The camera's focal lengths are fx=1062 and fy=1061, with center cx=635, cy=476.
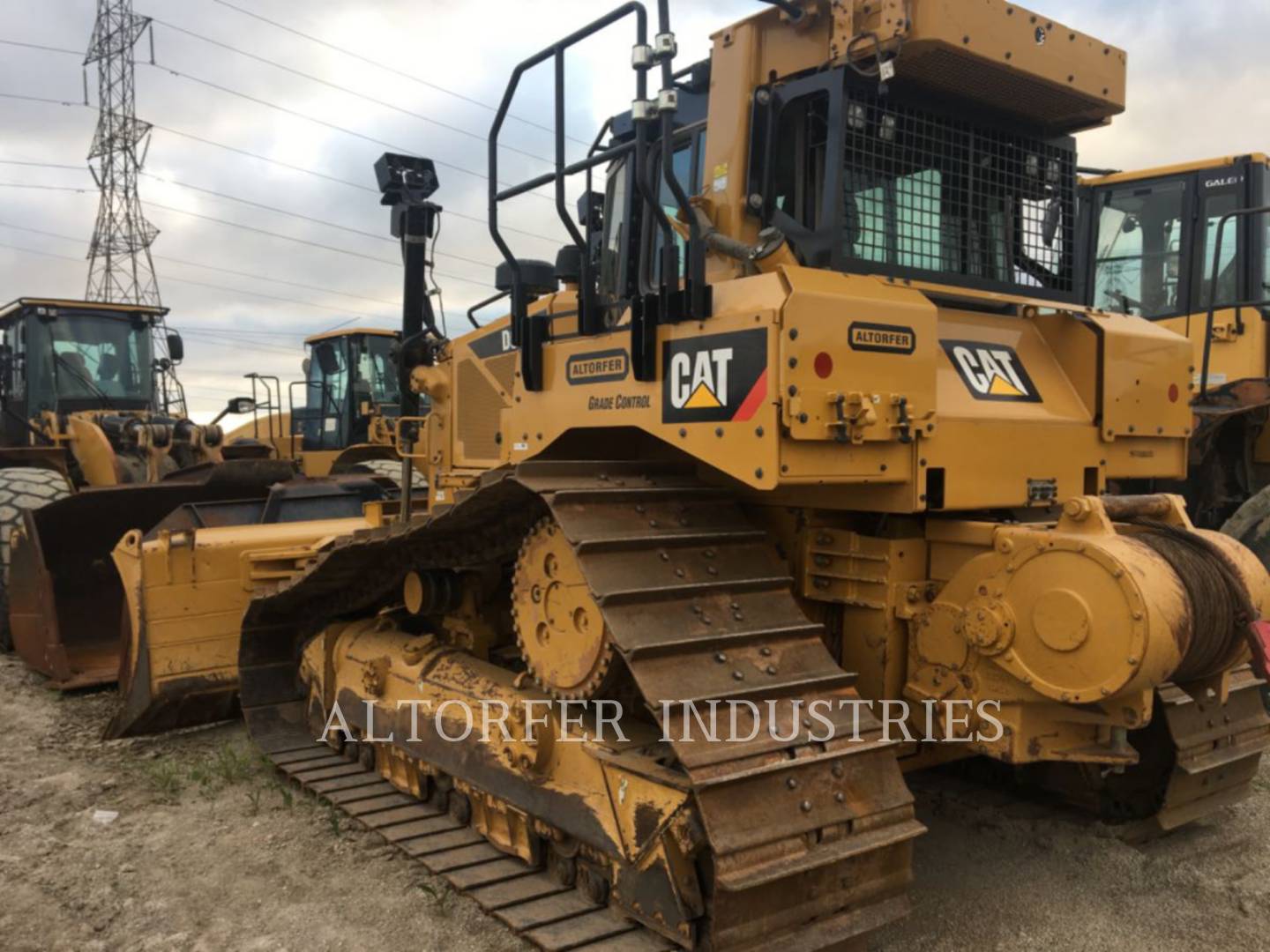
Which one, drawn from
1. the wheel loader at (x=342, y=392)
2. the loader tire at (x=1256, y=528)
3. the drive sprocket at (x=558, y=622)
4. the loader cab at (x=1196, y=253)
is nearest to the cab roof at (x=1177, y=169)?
the loader cab at (x=1196, y=253)

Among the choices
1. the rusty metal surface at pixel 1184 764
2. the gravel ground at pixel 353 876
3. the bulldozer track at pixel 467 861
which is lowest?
the gravel ground at pixel 353 876

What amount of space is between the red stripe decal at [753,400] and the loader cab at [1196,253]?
204 inches

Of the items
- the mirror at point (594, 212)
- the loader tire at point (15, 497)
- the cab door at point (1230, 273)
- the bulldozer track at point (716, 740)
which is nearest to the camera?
the bulldozer track at point (716, 740)

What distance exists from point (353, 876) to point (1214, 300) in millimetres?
6799

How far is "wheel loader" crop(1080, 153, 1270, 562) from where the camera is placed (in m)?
7.09

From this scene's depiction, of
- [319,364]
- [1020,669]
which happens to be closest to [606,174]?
[1020,669]

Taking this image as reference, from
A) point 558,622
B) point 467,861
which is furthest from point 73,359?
point 558,622

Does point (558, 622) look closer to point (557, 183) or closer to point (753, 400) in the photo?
point (753, 400)

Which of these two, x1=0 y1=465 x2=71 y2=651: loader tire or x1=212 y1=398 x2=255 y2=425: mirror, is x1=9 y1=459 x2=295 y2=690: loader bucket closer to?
x1=0 y1=465 x2=71 y2=651: loader tire

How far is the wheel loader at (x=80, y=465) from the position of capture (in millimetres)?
6602

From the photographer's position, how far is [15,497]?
26.5ft

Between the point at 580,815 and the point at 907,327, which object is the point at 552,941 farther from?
the point at 907,327

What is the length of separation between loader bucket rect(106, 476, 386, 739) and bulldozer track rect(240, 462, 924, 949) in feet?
7.18

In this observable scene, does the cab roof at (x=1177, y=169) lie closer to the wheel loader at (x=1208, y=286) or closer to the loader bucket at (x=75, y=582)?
the wheel loader at (x=1208, y=286)
